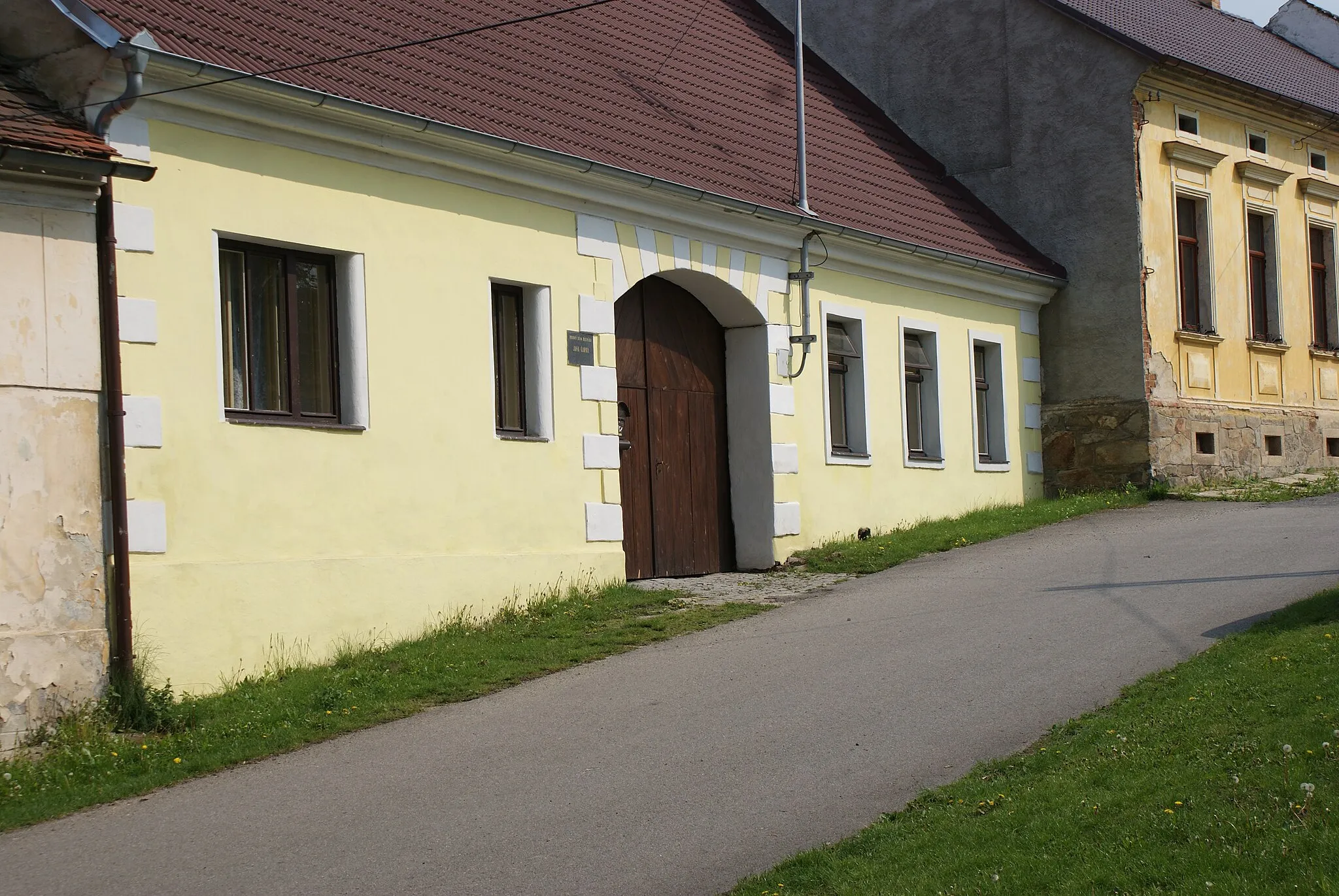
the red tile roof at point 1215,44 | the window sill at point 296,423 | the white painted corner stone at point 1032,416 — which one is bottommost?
the window sill at point 296,423

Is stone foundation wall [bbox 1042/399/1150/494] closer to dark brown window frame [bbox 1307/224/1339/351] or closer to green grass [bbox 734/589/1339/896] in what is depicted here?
dark brown window frame [bbox 1307/224/1339/351]

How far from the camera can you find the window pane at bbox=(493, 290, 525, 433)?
44.8ft

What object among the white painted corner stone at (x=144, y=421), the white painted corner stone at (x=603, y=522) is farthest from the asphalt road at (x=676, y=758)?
the white painted corner stone at (x=144, y=421)

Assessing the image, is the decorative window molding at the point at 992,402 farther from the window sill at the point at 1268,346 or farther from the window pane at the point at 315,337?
the window pane at the point at 315,337

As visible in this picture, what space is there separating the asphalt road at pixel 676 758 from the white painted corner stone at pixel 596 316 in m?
3.13

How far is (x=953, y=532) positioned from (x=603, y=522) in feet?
16.0

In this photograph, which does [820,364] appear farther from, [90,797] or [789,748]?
[90,797]

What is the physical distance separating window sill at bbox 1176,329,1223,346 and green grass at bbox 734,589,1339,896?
1322 centimetres

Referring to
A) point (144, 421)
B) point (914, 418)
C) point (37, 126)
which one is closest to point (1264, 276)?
point (914, 418)

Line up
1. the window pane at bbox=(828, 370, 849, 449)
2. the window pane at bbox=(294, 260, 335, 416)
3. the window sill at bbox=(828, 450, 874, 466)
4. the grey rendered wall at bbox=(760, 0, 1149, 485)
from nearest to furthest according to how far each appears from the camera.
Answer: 1. the window pane at bbox=(294, 260, 335, 416)
2. the window sill at bbox=(828, 450, 874, 466)
3. the window pane at bbox=(828, 370, 849, 449)
4. the grey rendered wall at bbox=(760, 0, 1149, 485)

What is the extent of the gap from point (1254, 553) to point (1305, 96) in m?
12.9

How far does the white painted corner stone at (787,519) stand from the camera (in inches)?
643

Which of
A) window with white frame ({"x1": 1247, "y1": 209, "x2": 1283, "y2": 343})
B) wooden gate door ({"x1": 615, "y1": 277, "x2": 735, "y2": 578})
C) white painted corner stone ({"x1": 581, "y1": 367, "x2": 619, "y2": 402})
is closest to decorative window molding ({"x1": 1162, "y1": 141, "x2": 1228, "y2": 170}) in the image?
window with white frame ({"x1": 1247, "y1": 209, "x2": 1283, "y2": 343})

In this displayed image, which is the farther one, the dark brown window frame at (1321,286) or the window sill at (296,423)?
the dark brown window frame at (1321,286)
